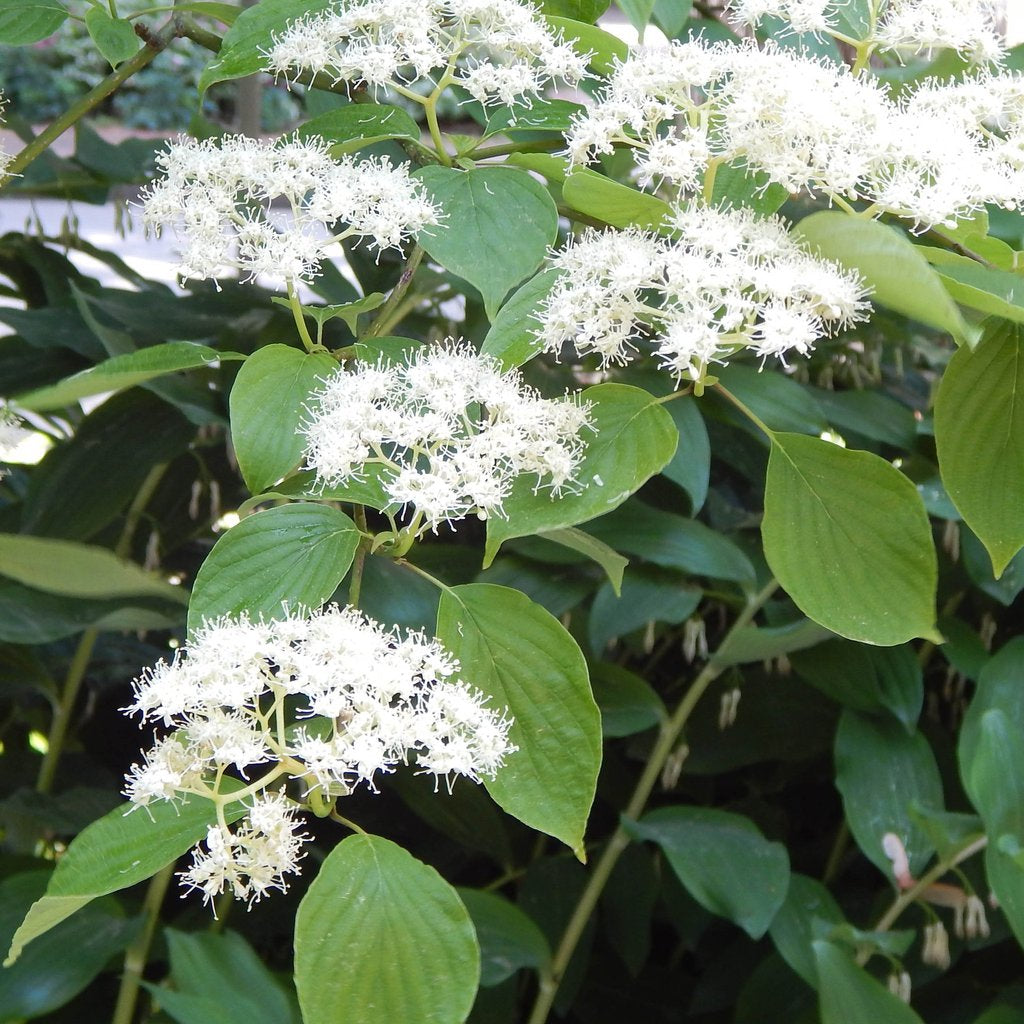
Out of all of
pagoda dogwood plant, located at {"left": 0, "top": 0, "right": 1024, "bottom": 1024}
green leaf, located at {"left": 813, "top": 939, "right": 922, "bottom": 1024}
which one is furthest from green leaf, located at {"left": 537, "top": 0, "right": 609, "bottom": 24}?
green leaf, located at {"left": 813, "top": 939, "right": 922, "bottom": 1024}

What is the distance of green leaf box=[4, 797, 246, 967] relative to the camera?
11.3 inches

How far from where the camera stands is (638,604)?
66cm

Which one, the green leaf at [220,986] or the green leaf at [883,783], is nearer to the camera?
the green leaf at [220,986]

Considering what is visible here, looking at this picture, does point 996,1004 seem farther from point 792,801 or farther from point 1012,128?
point 1012,128

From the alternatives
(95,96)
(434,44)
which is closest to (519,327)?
(434,44)

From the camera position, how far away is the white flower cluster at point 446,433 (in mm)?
343

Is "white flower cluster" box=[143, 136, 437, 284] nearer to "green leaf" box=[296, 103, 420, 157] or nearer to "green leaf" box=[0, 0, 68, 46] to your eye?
"green leaf" box=[296, 103, 420, 157]

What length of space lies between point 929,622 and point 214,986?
1.27ft

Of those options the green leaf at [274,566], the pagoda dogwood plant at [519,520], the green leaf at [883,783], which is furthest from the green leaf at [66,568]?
the green leaf at [883,783]

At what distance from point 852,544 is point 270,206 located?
25cm

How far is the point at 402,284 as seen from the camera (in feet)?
1.38

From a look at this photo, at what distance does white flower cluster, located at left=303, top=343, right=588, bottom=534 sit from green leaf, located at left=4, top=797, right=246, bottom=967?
0.34 feet

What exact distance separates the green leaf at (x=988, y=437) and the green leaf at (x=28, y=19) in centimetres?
40

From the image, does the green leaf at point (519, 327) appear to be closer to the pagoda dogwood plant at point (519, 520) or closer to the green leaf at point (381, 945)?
the pagoda dogwood plant at point (519, 520)
